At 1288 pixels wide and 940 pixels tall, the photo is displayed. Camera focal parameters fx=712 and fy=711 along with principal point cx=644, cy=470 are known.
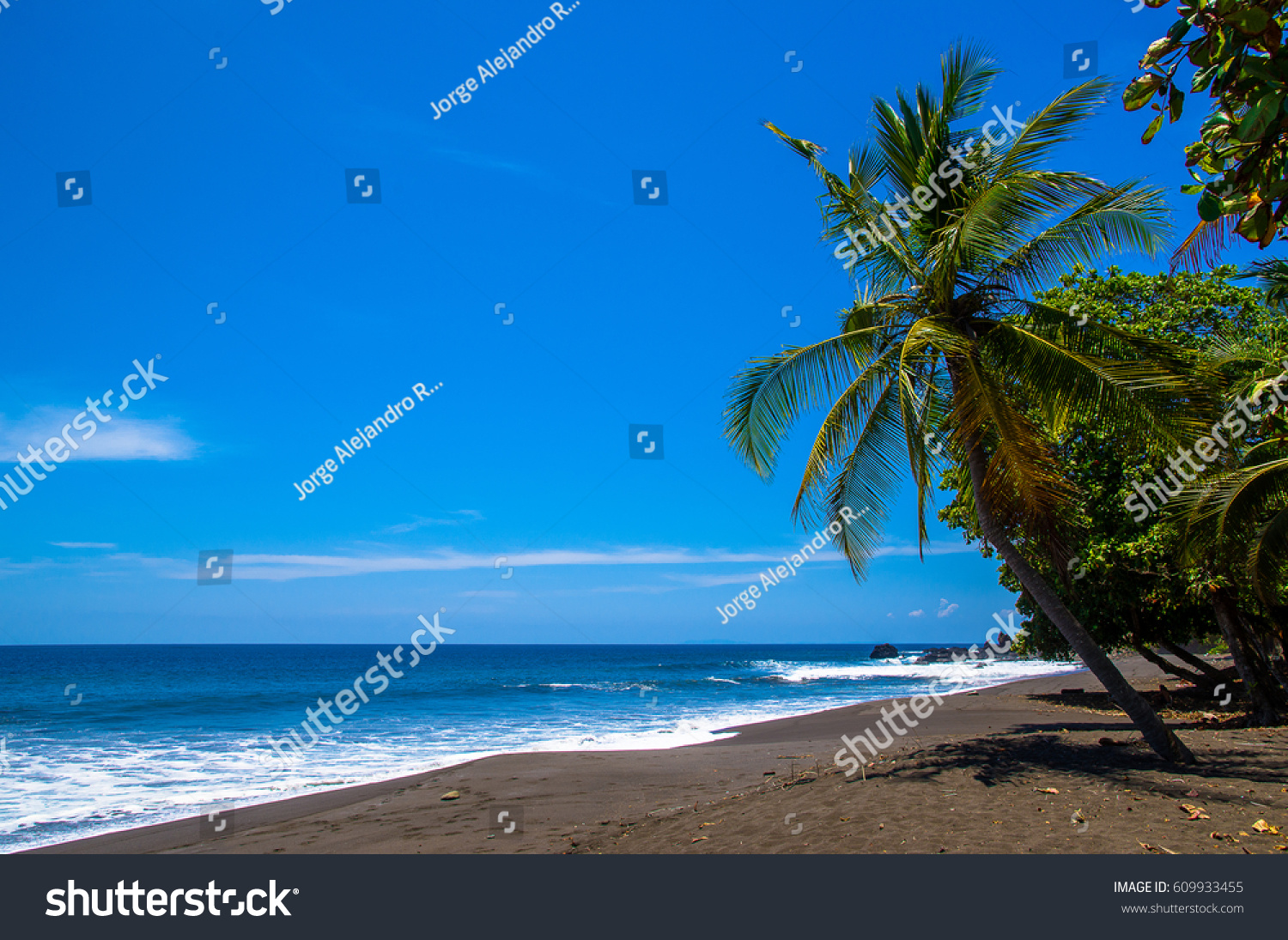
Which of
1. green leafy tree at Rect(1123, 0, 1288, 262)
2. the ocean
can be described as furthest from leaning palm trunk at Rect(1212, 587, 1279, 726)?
green leafy tree at Rect(1123, 0, 1288, 262)

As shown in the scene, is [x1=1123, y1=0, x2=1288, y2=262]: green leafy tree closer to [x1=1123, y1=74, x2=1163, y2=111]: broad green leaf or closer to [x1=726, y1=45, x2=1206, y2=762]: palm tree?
[x1=1123, y1=74, x2=1163, y2=111]: broad green leaf

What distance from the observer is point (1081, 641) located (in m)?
8.29

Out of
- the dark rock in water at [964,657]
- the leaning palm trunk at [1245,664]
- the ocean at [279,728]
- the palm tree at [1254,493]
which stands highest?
the palm tree at [1254,493]

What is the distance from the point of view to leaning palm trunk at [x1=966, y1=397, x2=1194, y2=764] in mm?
8266

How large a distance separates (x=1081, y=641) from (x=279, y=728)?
956 inches

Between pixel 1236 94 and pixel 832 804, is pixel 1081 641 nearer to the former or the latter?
pixel 832 804

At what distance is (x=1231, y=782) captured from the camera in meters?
7.25

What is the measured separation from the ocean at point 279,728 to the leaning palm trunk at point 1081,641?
1106 cm

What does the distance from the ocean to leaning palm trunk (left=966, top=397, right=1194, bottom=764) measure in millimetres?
11063

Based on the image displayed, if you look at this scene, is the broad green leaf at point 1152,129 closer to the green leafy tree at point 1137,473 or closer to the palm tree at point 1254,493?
the palm tree at point 1254,493

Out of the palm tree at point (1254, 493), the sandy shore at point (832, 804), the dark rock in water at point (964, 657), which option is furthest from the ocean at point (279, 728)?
the dark rock in water at point (964, 657)

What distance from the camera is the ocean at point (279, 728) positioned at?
12812mm

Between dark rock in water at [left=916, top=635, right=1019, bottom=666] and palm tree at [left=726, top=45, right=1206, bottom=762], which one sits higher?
palm tree at [left=726, top=45, right=1206, bottom=762]

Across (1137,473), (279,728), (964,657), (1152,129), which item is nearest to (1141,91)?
(1152,129)
